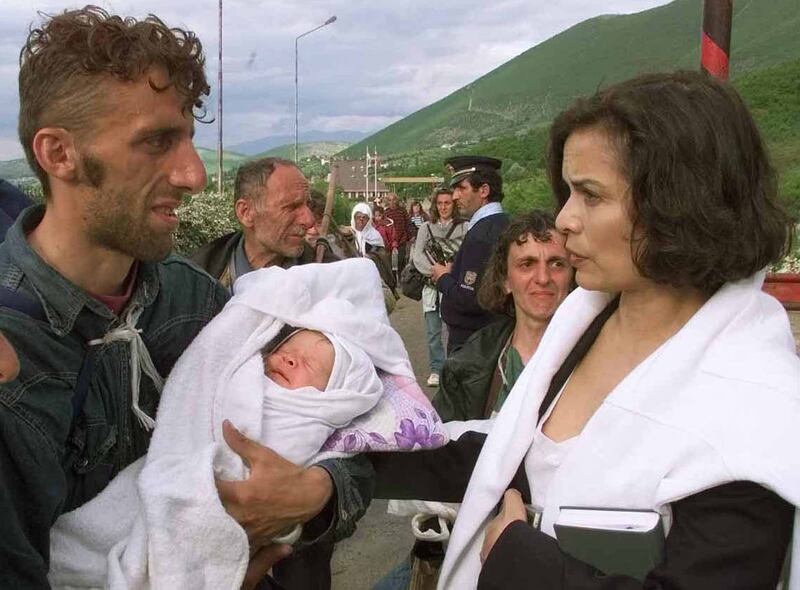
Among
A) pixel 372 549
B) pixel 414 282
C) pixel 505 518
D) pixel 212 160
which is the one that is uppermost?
pixel 212 160

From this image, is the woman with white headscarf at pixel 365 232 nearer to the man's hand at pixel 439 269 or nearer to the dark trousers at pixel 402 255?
the dark trousers at pixel 402 255

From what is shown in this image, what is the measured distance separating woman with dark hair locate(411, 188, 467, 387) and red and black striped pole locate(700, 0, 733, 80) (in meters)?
3.57

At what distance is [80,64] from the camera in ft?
5.90

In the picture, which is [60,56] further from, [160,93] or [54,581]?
[54,581]

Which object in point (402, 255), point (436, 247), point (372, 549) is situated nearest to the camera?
point (372, 549)

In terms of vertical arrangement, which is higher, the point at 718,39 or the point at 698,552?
the point at 718,39

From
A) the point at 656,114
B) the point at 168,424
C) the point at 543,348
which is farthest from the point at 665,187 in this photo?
the point at 168,424

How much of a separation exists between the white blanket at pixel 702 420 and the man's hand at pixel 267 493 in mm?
569

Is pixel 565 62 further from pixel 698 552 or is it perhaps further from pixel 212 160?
pixel 698 552

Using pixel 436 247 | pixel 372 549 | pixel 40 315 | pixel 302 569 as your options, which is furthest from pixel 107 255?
pixel 436 247

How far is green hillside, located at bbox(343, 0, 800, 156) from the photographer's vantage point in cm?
11519

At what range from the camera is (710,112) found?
5.15ft

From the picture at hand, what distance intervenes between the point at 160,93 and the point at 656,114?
3.81ft

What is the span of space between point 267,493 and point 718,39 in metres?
3.58
